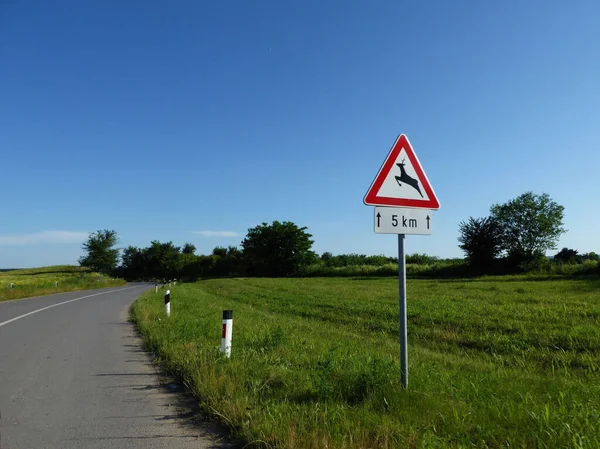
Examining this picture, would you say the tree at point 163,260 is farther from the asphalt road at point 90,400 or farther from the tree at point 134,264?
the asphalt road at point 90,400

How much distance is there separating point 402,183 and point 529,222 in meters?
62.4

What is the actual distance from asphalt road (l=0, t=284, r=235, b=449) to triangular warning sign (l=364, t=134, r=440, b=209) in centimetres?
305

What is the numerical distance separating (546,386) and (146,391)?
5.47 metres

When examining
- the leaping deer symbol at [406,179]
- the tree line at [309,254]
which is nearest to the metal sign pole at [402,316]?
the leaping deer symbol at [406,179]

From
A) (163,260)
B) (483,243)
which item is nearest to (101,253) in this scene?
(163,260)

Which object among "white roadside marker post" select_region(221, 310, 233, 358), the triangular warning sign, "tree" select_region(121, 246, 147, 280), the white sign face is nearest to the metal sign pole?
the white sign face

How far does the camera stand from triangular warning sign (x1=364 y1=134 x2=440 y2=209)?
4.93 meters

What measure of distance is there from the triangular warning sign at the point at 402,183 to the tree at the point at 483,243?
4937 cm

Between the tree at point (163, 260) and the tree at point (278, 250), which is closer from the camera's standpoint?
the tree at point (278, 250)

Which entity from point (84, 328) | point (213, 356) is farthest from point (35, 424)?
point (84, 328)

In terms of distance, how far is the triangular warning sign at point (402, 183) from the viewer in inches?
194

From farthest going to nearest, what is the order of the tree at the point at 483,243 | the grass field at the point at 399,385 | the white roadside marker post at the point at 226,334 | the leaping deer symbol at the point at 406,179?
the tree at the point at 483,243 → the white roadside marker post at the point at 226,334 → the leaping deer symbol at the point at 406,179 → the grass field at the point at 399,385

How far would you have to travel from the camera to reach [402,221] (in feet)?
16.3

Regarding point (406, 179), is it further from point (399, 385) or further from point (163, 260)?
point (163, 260)
